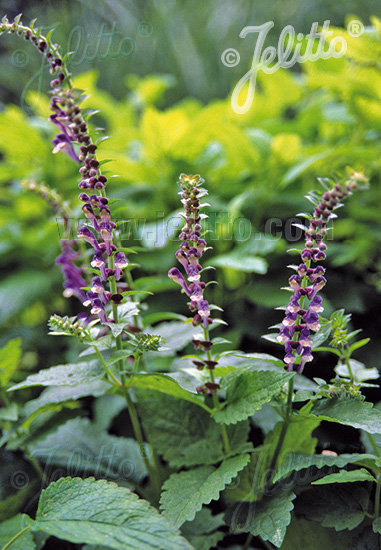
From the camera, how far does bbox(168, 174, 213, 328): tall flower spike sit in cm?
68

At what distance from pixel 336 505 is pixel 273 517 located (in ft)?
0.40

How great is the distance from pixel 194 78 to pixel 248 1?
790mm

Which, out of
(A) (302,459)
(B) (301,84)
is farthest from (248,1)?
(A) (302,459)

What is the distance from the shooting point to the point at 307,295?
69 centimetres

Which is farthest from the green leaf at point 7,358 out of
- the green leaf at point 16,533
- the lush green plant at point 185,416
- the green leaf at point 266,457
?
the green leaf at point 266,457

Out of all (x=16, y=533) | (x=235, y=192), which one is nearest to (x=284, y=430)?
(x=16, y=533)

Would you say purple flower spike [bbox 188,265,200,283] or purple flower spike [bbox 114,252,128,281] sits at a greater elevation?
purple flower spike [bbox 114,252,128,281]

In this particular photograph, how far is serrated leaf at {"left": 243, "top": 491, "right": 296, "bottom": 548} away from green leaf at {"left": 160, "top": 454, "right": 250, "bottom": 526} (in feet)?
0.26

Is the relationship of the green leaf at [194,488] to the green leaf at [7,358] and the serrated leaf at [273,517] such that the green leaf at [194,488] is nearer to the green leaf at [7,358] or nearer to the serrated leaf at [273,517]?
the serrated leaf at [273,517]

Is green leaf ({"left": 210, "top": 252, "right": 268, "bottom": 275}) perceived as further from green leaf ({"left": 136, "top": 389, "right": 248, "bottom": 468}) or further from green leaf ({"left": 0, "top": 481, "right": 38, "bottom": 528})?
green leaf ({"left": 0, "top": 481, "right": 38, "bottom": 528})

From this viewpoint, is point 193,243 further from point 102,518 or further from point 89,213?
point 102,518

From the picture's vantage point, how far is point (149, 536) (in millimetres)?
603

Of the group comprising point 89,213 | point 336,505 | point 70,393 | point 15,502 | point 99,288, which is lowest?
point 15,502

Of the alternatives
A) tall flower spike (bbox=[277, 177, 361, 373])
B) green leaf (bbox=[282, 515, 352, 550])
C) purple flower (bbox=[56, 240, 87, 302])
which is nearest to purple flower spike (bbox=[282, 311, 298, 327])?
tall flower spike (bbox=[277, 177, 361, 373])
